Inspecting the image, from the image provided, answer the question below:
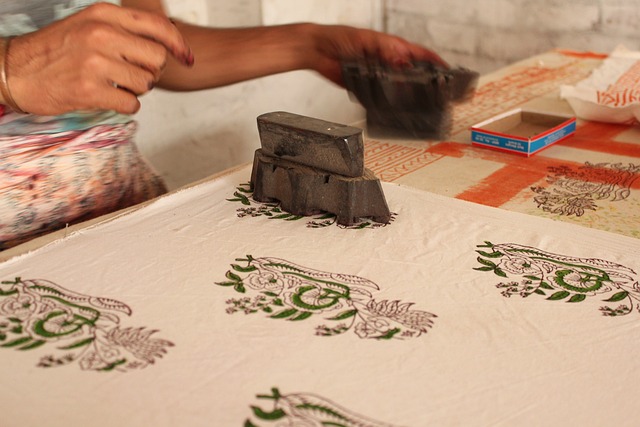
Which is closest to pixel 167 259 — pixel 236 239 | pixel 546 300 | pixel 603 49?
pixel 236 239

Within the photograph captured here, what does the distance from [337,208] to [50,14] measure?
0.75m

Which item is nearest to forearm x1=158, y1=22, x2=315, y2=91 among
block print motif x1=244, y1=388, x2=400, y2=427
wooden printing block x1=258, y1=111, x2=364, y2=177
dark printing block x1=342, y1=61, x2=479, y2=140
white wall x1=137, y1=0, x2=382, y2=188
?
dark printing block x1=342, y1=61, x2=479, y2=140

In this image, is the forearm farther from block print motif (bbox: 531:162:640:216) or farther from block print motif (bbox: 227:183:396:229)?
block print motif (bbox: 531:162:640:216)

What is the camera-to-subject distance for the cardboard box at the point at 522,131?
1614 millimetres

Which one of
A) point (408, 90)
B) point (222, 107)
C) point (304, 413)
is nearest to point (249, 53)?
point (408, 90)

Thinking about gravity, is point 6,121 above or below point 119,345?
above

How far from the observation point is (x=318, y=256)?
3.72ft

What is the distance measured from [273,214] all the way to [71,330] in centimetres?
45

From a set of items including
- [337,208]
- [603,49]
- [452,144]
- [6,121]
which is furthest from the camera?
[603,49]

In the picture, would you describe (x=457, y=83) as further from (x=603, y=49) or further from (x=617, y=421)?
(x=603, y=49)

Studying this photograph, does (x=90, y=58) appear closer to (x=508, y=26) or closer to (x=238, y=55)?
(x=238, y=55)

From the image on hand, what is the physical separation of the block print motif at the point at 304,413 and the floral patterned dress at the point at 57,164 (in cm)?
76

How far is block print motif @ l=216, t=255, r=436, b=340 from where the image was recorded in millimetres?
937

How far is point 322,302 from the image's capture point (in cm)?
100
